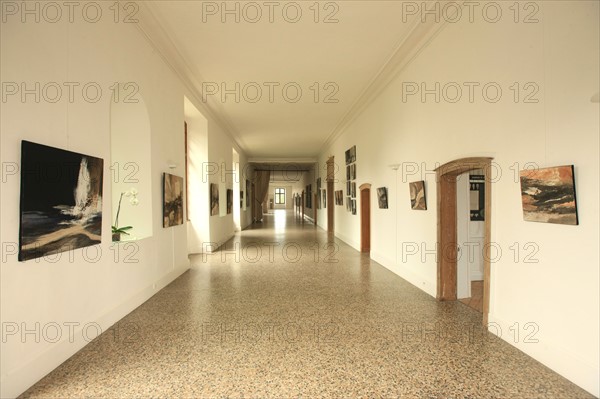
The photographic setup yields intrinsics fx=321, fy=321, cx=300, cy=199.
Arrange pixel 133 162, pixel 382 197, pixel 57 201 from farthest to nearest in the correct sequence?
1. pixel 382 197
2. pixel 133 162
3. pixel 57 201

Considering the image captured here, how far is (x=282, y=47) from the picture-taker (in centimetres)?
793

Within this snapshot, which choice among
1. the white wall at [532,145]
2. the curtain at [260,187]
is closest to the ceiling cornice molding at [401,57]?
the white wall at [532,145]

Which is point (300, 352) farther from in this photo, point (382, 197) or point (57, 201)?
point (382, 197)

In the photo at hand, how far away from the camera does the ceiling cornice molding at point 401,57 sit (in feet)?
22.5

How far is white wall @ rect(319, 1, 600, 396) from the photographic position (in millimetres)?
3668

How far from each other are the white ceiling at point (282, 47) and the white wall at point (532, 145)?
1385 millimetres

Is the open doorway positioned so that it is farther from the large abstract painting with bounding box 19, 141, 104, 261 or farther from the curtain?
the curtain

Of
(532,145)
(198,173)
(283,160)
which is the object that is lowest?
(532,145)

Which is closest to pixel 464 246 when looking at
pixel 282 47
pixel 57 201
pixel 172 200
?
pixel 282 47

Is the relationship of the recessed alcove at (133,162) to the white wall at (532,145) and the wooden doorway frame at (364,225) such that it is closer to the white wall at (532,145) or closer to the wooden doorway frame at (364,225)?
the white wall at (532,145)

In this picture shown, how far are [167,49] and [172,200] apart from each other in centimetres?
372

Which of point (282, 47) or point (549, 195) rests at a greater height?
point (282, 47)

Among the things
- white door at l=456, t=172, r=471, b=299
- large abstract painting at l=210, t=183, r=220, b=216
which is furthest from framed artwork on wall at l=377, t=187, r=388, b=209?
large abstract painting at l=210, t=183, r=220, b=216

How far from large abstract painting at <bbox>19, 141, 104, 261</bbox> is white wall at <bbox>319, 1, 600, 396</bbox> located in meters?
6.37
